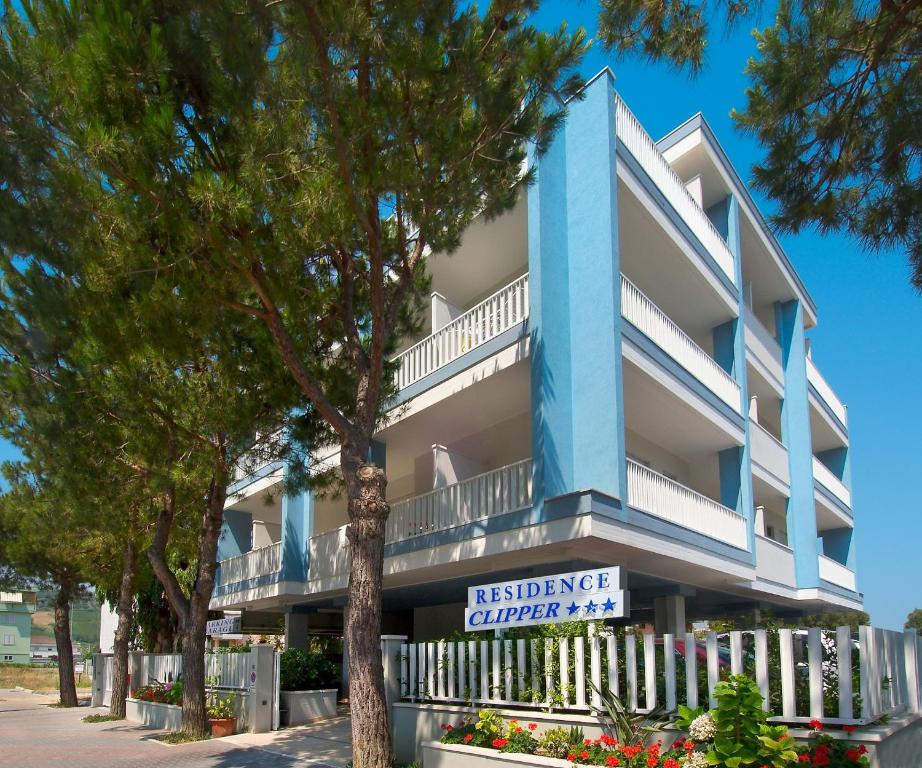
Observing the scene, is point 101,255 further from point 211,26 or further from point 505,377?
point 505,377

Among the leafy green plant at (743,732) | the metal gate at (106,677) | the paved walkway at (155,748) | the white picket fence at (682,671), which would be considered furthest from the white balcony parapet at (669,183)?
the metal gate at (106,677)

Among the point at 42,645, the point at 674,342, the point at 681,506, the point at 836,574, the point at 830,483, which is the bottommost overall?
the point at 42,645

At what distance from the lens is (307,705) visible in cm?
1816

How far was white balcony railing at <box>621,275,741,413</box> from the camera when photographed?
1537 centimetres

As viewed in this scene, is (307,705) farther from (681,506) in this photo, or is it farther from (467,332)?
(681,506)

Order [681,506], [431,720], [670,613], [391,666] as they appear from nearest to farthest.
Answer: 1. [431,720]
2. [391,666]
3. [681,506]
4. [670,613]

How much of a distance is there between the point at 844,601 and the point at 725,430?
10.5m

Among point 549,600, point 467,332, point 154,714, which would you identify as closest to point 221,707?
point 154,714

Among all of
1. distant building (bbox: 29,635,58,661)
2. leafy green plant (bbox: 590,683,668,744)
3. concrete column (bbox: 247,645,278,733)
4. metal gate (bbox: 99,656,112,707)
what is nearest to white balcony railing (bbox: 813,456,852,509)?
concrete column (bbox: 247,645,278,733)

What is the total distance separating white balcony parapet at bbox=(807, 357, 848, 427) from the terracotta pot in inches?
757

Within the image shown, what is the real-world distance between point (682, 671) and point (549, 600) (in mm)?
1849

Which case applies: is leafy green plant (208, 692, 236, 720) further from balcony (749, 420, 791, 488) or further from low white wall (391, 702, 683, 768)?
balcony (749, 420, 791, 488)

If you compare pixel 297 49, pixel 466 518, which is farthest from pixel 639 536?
pixel 297 49

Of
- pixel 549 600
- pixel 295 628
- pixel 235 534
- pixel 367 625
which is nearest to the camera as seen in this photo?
pixel 367 625
